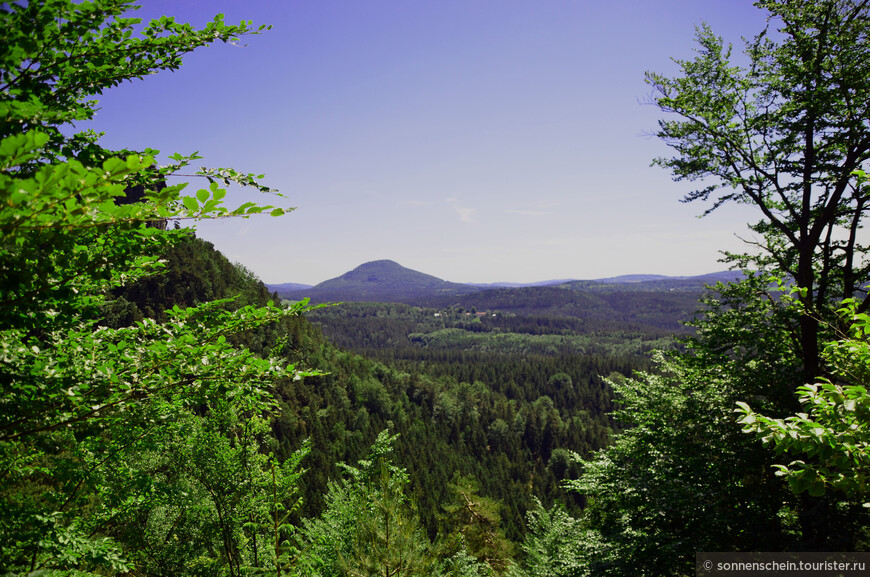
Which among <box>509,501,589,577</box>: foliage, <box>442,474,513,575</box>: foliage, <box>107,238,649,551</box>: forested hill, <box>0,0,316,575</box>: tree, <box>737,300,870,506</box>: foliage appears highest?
<box>0,0,316,575</box>: tree

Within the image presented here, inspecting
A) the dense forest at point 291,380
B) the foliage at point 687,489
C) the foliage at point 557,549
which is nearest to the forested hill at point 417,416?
the foliage at point 557,549

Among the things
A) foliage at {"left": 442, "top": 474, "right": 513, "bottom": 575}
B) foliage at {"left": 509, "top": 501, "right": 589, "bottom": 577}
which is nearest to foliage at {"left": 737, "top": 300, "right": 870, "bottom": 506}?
foliage at {"left": 509, "top": 501, "right": 589, "bottom": 577}

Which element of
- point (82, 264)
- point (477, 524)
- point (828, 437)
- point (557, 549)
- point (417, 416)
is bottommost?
point (417, 416)

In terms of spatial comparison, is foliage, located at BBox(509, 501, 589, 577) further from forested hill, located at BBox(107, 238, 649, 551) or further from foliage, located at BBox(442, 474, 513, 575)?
forested hill, located at BBox(107, 238, 649, 551)

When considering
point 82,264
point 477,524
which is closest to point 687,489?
point 82,264

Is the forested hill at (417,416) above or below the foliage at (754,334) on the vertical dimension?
below

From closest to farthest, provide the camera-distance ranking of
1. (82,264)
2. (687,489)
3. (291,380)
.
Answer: (82,264), (291,380), (687,489)

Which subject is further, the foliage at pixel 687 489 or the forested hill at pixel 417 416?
the forested hill at pixel 417 416

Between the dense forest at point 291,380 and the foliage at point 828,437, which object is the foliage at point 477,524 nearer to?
the dense forest at point 291,380

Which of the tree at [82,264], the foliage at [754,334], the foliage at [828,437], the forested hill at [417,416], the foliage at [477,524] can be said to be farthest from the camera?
the forested hill at [417,416]

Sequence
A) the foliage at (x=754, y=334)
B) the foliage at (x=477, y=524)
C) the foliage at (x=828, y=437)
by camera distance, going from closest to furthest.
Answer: the foliage at (x=828, y=437) → the foliage at (x=754, y=334) → the foliage at (x=477, y=524)

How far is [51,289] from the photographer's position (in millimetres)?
2617

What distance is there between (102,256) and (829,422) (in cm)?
576

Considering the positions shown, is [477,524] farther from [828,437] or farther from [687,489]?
[828,437]
